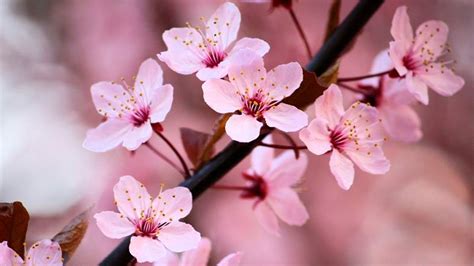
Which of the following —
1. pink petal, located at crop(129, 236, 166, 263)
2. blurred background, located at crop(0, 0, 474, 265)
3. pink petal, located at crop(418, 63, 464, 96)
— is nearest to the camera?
pink petal, located at crop(129, 236, 166, 263)

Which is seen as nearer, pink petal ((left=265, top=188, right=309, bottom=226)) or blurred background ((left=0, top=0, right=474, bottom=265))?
pink petal ((left=265, top=188, right=309, bottom=226))

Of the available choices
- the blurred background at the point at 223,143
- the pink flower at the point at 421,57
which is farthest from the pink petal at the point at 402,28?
the blurred background at the point at 223,143

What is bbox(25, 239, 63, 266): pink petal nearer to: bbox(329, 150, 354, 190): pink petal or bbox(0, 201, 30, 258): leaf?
bbox(0, 201, 30, 258): leaf

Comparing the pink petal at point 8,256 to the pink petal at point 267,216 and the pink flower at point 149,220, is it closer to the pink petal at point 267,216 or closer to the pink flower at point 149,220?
the pink flower at point 149,220

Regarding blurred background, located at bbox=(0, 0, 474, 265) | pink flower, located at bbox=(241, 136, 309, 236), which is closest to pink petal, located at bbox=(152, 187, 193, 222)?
pink flower, located at bbox=(241, 136, 309, 236)

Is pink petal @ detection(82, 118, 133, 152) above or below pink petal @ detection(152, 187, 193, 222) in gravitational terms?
above

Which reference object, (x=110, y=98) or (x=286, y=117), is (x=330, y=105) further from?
(x=110, y=98)
